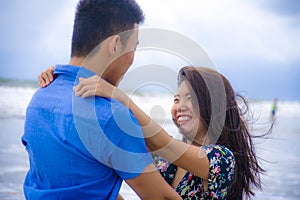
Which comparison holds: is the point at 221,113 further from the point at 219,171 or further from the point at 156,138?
the point at 156,138

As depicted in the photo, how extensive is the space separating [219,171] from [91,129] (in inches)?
36.1

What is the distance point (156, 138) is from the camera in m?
1.86

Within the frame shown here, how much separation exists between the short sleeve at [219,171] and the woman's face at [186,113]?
279 millimetres

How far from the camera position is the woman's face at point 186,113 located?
241 centimetres

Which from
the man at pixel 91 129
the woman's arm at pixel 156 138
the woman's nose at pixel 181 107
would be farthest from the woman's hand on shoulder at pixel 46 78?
the woman's nose at pixel 181 107

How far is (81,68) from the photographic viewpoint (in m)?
1.64

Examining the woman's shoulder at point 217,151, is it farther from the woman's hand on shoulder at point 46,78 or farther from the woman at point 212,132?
the woman's hand on shoulder at point 46,78

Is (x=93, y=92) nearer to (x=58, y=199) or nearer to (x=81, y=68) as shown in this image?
(x=81, y=68)

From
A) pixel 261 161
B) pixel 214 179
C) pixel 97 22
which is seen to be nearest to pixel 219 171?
pixel 214 179

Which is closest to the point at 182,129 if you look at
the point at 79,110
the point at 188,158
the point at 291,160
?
the point at 188,158

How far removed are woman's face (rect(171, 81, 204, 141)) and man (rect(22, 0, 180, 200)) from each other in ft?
2.50

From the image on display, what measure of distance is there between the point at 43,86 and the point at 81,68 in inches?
8.9

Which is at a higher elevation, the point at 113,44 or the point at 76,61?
the point at 113,44

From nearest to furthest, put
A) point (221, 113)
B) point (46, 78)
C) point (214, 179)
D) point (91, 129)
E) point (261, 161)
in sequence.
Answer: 1. point (91, 129)
2. point (46, 78)
3. point (214, 179)
4. point (221, 113)
5. point (261, 161)
